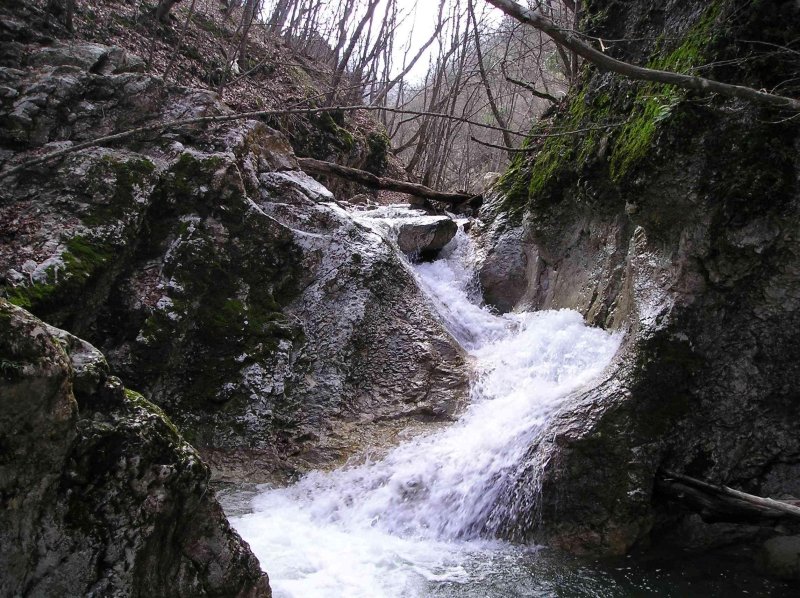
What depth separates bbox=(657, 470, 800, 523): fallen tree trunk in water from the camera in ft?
14.5

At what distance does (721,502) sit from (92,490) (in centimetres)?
462

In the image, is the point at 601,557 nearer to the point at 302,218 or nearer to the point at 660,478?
the point at 660,478

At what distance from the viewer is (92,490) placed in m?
2.52

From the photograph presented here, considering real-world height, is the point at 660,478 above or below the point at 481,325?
below

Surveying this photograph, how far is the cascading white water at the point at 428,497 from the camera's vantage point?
4254 mm

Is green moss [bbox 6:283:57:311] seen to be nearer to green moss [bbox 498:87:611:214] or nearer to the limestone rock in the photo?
green moss [bbox 498:87:611:214]

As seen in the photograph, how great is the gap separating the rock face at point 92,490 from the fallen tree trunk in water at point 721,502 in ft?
12.3

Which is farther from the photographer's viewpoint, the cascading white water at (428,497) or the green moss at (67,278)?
the green moss at (67,278)

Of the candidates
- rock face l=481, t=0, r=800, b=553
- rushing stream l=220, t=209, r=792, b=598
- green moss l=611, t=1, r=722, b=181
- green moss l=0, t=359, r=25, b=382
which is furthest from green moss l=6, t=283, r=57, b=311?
green moss l=611, t=1, r=722, b=181

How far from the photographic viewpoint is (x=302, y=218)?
771 cm

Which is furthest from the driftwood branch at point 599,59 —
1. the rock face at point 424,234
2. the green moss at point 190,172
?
the rock face at point 424,234

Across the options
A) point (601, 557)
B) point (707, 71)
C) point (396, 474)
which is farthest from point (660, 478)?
point (707, 71)

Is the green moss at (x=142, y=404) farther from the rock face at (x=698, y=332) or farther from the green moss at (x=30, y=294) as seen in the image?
the rock face at (x=698, y=332)

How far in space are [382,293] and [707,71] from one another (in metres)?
4.28
